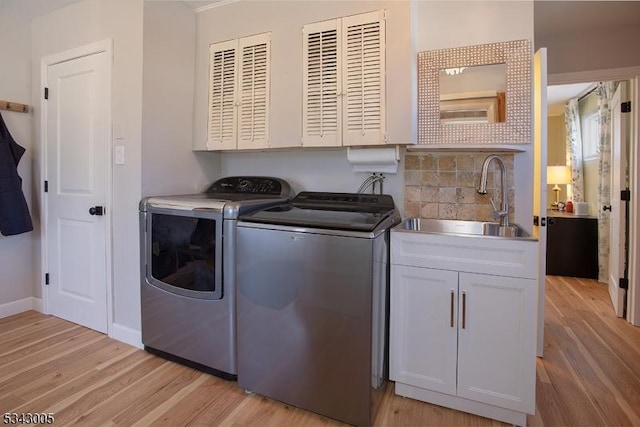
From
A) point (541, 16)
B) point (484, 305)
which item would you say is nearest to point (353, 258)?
point (484, 305)

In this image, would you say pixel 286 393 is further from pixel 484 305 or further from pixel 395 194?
pixel 395 194

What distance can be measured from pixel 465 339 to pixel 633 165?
2.31 meters

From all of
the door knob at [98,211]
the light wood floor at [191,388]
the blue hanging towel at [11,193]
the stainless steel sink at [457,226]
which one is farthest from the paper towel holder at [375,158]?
the blue hanging towel at [11,193]

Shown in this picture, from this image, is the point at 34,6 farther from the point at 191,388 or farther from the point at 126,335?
the point at 191,388

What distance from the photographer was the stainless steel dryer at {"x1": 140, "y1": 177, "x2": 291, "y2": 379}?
1.79 m

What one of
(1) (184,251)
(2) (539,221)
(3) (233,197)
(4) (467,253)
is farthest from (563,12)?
(1) (184,251)

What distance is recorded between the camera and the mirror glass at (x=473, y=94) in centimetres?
191

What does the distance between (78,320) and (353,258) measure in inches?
93.5

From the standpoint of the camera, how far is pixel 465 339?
153cm

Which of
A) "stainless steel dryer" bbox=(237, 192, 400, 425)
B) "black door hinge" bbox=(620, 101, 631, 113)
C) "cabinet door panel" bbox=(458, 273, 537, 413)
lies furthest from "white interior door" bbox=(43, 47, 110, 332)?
"black door hinge" bbox=(620, 101, 631, 113)

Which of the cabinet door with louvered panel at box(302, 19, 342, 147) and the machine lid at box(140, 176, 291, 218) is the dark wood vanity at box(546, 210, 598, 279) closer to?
the cabinet door with louvered panel at box(302, 19, 342, 147)

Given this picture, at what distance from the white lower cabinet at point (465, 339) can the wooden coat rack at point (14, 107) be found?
314cm

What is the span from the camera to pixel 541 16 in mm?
2350

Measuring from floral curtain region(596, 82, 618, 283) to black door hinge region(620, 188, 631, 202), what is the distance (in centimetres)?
84
